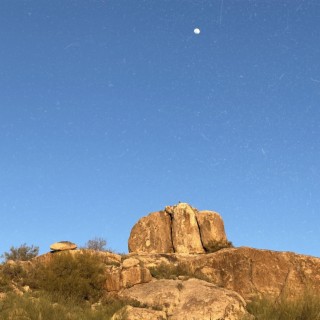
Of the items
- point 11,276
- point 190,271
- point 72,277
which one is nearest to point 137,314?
point 72,277

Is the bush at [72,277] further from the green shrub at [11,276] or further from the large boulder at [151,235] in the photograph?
the large boulder at [151,235]

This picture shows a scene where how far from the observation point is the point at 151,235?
34000 mm

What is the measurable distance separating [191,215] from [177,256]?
24.5ft

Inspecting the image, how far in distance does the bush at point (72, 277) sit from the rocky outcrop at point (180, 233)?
11559 mm

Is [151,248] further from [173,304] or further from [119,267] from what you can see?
[173,304]

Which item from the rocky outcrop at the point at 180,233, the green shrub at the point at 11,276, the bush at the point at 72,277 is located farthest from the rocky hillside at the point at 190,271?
the green shrub at the point at 11,276

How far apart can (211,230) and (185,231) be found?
5.95ft

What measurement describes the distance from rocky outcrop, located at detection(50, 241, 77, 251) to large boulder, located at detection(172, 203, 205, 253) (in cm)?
938

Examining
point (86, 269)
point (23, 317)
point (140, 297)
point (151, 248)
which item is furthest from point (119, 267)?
point (151, 248)

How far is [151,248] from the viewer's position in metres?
33.5

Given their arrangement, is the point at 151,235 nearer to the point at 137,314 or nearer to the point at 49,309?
the point at 137,314

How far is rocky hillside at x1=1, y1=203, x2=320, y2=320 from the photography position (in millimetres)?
17922

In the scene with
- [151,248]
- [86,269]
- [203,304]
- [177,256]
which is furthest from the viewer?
[151,248]

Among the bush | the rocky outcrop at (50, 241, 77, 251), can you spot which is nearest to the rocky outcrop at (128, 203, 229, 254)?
the rocky outcrop at (50, 241, 77, 251)
